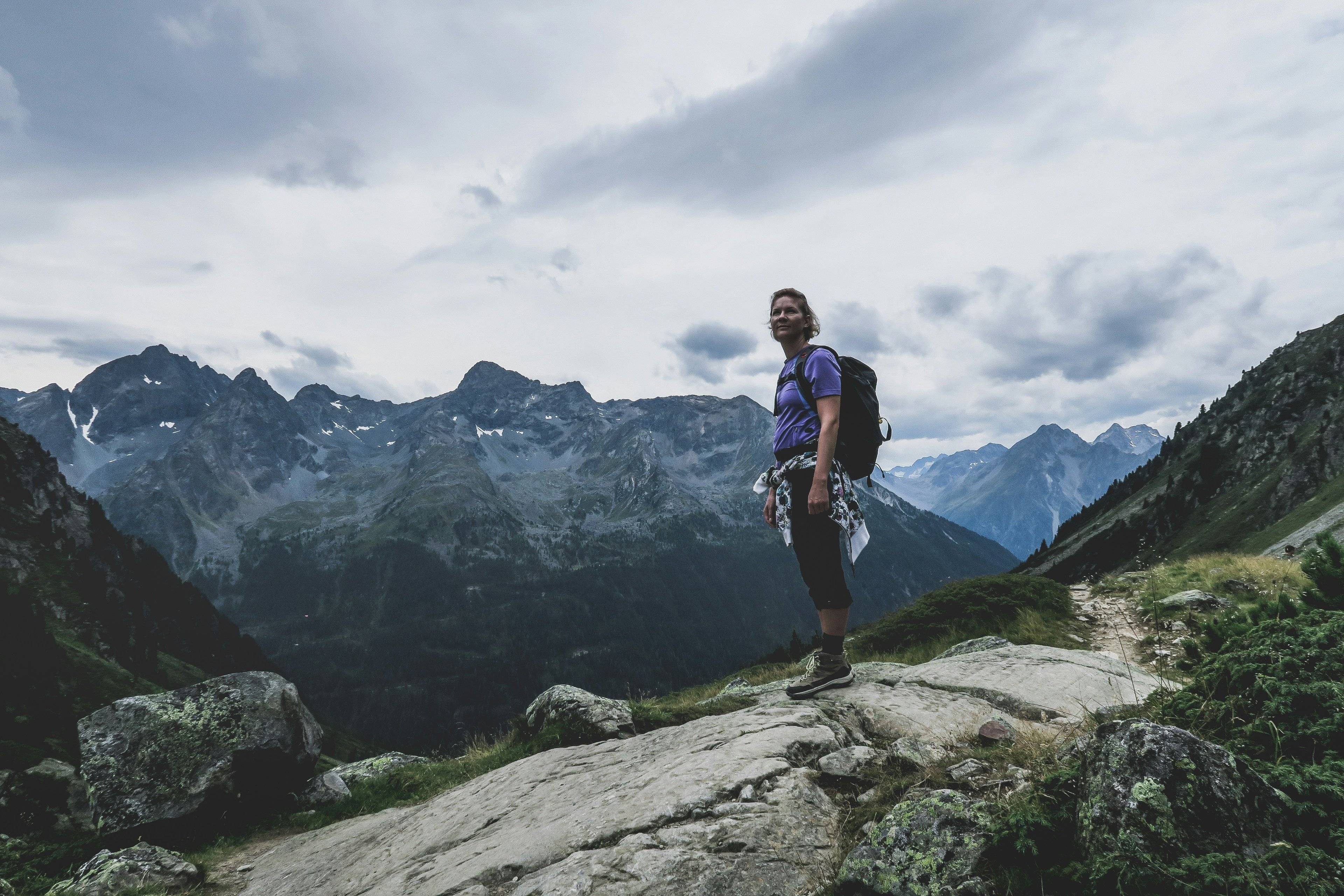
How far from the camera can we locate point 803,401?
7578 mm

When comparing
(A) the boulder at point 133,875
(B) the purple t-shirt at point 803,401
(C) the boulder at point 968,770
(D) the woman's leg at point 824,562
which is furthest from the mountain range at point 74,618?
(C) the boulder at point 968,770

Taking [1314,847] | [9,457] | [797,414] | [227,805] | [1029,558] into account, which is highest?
[9,457]

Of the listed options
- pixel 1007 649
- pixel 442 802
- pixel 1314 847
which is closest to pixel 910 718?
pixel 1314 847

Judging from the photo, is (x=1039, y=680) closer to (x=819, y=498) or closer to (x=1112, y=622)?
(x=819, y=498)

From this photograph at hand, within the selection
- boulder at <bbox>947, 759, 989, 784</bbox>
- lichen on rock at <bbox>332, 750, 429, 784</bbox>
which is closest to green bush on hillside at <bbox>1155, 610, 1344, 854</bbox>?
boulder at <bbox>947, 759, 989, 784</bbox>

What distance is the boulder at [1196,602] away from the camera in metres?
12.5

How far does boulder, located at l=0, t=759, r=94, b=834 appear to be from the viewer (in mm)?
12273

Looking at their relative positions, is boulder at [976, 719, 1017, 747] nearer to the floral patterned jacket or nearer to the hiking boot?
the floral patterned jacket

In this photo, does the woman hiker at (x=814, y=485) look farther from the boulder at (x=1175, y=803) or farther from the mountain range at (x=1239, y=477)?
the mountain range at (x=1239, y=477)

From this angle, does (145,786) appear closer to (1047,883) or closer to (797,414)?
(797,414)

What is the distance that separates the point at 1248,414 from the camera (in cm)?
16400

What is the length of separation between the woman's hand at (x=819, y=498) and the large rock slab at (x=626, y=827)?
2.23 m

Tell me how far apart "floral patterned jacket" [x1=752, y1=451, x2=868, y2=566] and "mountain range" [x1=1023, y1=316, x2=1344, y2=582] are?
340 feet

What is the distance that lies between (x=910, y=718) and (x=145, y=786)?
44.8 feet
